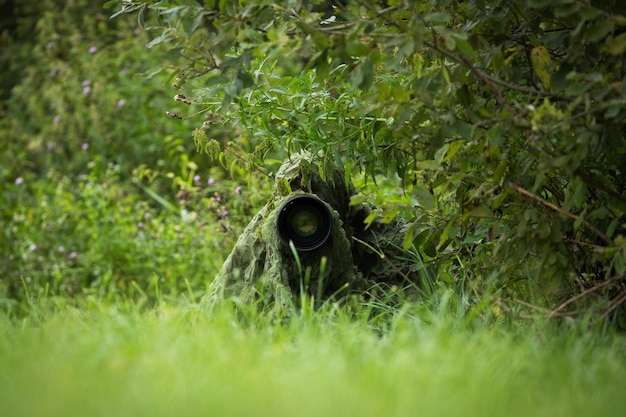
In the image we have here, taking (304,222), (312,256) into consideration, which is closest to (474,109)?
(304,222)

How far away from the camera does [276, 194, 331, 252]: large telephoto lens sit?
2988 mm

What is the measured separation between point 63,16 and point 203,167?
8.52 ft

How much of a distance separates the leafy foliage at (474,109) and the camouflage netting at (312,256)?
0.22 meters

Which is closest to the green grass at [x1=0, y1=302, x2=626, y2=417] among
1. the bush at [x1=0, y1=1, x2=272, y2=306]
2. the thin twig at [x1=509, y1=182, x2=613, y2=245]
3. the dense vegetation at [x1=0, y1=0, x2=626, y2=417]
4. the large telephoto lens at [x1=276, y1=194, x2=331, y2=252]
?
the dense vegetation at [x1=0, y1=0, x2=626, y2=417]

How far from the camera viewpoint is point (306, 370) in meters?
2.02

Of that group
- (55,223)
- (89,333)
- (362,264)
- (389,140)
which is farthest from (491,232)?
(55,223)

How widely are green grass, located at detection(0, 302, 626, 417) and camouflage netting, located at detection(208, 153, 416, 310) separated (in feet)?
1.64

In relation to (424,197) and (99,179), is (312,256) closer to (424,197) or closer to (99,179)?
(424,197)

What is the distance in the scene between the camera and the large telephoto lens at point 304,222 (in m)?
2.99

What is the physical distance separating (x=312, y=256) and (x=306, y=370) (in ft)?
3.59

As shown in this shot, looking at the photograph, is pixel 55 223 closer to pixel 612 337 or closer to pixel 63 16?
pixel 63 16

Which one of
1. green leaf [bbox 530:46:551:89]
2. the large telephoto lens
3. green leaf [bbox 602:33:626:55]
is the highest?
green leaf [bbox 602:33:626:55]

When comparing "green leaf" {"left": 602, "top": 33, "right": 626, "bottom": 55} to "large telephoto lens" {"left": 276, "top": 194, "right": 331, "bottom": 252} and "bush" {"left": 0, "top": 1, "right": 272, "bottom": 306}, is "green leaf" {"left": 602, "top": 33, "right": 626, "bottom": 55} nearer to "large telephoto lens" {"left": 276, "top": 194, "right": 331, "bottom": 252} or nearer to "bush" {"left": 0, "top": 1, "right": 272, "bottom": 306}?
"large telephoto lens" {"left": 276, "top": 194, "right": 331, "bottom": 252}

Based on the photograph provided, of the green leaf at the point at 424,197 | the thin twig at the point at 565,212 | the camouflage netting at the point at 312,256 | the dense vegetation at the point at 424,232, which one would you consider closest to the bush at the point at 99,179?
the camouflage netting at the point at 312,256
